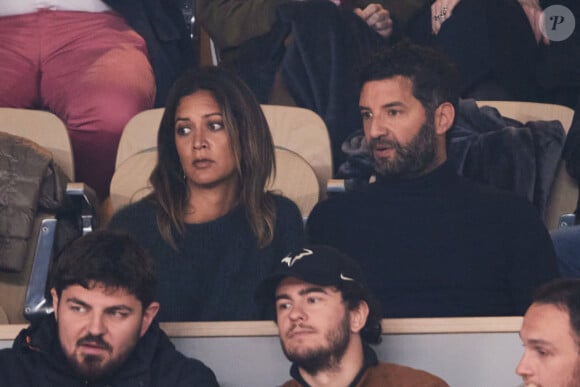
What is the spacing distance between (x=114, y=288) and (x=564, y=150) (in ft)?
4.02

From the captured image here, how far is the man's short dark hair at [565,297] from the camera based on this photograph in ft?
6.02

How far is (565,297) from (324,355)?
392mm

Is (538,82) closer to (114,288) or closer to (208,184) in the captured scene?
(208,184)

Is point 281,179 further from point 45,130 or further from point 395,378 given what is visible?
point 395,378

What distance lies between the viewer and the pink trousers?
2969 mm

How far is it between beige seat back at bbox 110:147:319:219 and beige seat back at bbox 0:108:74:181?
164 millimetres

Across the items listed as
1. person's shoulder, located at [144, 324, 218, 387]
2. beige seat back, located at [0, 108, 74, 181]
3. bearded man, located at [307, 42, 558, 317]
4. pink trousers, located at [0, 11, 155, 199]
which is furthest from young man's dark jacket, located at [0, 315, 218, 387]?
pink trousers, located at [0, 11, 155, 199]

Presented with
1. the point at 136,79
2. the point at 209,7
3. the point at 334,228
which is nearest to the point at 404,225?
the point at 334,228

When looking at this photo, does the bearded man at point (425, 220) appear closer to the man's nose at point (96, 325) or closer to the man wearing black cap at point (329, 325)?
the man wearing black cap at point (329, 325)

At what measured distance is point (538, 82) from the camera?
322 cm

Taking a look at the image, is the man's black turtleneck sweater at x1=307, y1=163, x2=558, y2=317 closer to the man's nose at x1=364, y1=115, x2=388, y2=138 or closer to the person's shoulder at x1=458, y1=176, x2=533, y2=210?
the person's shoulder at x1=458, y1=176, x2=533, y2=210

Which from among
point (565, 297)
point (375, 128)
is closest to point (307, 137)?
point (375, 128)

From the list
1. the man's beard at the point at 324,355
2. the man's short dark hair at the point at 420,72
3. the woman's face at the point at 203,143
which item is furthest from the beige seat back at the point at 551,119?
the man's beard at the point at 324,355

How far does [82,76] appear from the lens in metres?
3.00
